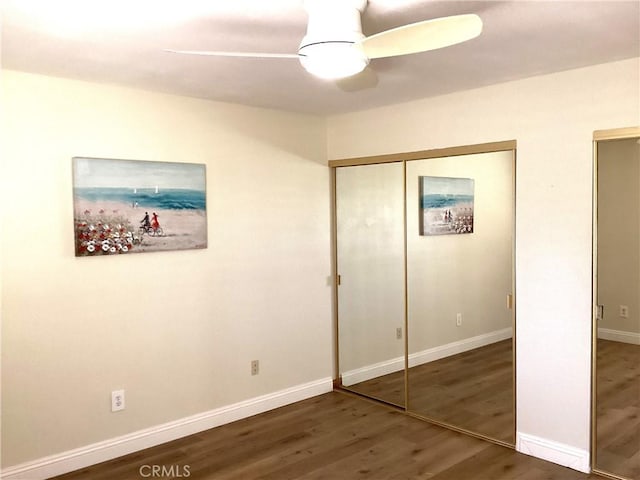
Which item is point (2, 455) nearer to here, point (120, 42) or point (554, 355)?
point (120, 42)

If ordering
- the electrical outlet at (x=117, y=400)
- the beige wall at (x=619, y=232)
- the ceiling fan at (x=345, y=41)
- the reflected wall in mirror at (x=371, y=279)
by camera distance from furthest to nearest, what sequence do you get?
1. the reflected wall in mirror at (x=371, y=279)
2. the electrical outlet at (x=117, y=400)
3. the beige wall at (x=619, y=232)
4. the ceiling fan at (x=345, y=41)

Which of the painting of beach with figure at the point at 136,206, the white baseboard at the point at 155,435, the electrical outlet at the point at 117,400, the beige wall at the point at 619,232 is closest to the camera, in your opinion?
the beige wall at the point at 619,232

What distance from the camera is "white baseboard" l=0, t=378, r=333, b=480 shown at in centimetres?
308

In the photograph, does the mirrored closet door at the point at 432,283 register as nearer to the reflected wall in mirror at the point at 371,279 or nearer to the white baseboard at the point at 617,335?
the reflected wall in mirror at the point at 371,279

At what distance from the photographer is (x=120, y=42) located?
2451mm

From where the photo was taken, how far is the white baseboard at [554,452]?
3111mm

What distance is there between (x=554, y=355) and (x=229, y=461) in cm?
208

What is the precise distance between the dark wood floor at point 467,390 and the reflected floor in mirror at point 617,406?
54 cm

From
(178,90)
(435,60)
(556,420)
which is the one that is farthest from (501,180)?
(178,90)

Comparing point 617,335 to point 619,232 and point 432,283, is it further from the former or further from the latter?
point 432,283

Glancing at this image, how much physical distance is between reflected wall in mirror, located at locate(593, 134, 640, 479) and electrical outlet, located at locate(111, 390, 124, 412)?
9.37 feet

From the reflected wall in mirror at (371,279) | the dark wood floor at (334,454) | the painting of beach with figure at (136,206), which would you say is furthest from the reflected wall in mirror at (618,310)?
the painting of beach with figure at (136,206)

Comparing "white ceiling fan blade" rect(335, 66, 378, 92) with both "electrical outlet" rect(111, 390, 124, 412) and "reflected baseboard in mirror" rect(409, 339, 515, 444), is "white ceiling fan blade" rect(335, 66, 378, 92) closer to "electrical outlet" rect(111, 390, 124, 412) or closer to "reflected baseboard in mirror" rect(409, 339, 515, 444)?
"reflected baseboard in mirror" rect(409, 339, 515, 444)

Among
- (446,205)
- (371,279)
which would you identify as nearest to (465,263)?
(446,205)
